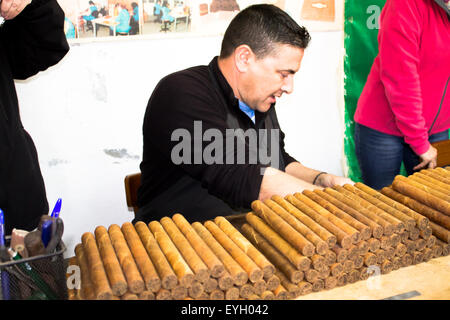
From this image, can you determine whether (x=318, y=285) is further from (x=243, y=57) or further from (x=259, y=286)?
(x=243, y=57)

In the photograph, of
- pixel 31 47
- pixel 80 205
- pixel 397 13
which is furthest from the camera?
pixel 80 205

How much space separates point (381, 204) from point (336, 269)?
0.31m

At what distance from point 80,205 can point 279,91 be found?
1.83m

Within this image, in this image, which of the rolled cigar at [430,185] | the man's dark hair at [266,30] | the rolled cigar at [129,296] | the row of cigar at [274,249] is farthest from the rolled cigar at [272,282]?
the man's dark hair at [266,30]

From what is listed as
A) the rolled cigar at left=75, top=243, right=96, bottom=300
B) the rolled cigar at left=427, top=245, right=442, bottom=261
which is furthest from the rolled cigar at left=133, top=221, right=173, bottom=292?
the rolled cigar at left=427, top=245, right=442, bottom=261

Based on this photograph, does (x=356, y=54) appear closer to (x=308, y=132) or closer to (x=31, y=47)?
(x=308, y=132)

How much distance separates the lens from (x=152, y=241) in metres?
1.20

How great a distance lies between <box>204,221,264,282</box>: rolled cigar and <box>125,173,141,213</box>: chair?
0.73m

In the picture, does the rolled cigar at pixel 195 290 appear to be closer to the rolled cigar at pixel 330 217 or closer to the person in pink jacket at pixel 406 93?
the rolled cigar at pixel 330 217

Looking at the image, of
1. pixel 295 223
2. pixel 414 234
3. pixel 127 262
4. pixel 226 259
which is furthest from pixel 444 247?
pixel 127 262

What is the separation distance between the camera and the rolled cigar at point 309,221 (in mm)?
1159

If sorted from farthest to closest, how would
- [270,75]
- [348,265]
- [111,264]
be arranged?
[270,75] → [348,265] → [111,264]

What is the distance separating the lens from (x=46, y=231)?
0.99 m
